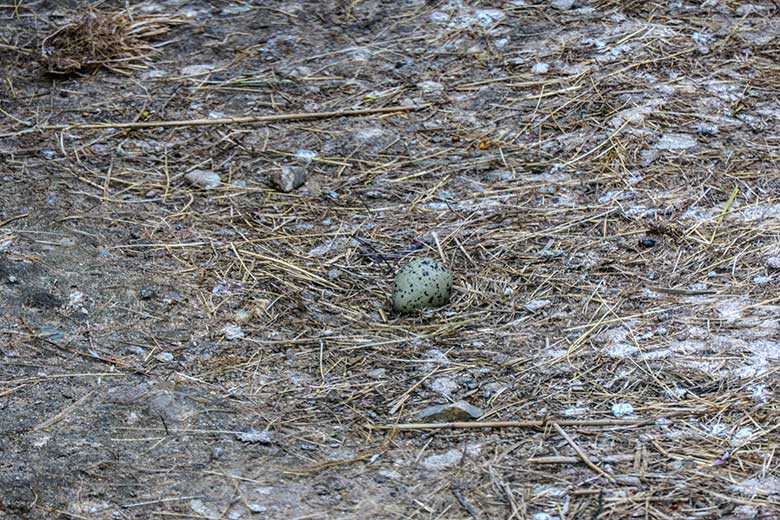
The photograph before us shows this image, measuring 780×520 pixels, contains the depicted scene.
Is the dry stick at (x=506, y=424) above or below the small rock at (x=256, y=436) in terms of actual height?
above


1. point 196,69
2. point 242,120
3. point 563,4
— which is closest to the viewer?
point 242,120

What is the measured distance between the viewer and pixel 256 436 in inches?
118

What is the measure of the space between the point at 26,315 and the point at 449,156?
1.77 meters

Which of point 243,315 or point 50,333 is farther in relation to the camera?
point 243,315

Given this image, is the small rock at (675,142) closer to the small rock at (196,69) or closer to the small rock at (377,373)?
the small rock at (377,373)

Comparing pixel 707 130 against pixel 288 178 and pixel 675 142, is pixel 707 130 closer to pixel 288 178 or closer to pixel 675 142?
pixel 675 142

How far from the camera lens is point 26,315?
3.48 metres

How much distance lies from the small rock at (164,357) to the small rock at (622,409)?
1365 millimetres

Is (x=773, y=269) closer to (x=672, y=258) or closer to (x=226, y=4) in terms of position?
(x=672, y=258)

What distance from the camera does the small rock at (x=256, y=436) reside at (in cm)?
297

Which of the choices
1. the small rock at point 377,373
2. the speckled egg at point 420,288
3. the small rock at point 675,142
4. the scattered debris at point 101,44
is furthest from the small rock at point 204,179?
the small rock at point 675,142

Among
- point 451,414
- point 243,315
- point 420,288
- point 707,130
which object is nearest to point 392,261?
point 420,288

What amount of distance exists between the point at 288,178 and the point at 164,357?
3.62ft

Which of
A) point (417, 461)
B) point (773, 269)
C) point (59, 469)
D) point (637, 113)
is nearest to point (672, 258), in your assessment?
point (773, 269)
